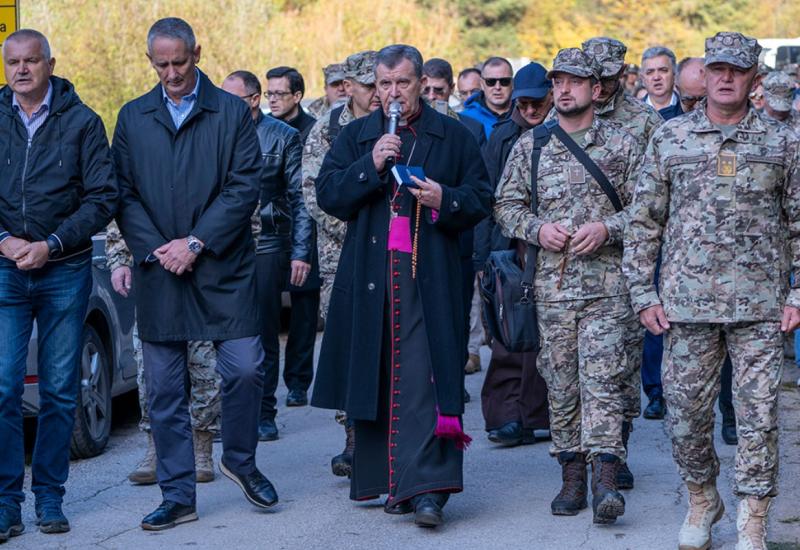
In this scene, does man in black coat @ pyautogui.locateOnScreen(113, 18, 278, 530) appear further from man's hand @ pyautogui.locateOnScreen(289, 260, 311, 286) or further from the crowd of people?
man's hand @ pyautogui.locateOnScreen(289, 260, 311, 286)

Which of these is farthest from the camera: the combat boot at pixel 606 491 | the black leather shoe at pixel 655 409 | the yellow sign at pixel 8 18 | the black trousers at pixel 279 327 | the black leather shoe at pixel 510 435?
the black leather shoe at pixel 655 409

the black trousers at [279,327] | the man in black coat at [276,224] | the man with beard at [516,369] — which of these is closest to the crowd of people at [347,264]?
the man with beard at [516,369]

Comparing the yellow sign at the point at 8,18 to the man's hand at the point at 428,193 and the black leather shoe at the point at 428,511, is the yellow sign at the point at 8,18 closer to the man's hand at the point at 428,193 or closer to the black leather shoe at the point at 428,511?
the man's hand at the point at 428,193

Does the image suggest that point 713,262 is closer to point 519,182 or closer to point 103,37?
point 519,182

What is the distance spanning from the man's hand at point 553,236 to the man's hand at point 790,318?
1.30 metres

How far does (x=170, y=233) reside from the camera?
732 cm

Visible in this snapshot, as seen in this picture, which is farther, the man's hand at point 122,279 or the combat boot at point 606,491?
the man's hand at point 122,279

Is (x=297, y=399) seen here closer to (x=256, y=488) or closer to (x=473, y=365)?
(x=473, y=365)

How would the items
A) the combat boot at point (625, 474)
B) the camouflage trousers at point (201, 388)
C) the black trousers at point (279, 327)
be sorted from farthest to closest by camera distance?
the black trousers at point (279, 327) → the camouflage trousers at point (201, 388) → the combat boot at point (625, 474)

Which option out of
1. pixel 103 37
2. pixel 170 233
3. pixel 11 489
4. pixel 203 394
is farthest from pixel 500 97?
pixel 103 37

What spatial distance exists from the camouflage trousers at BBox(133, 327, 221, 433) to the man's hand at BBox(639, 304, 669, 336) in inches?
111

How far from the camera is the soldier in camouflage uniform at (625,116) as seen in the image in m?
7.77

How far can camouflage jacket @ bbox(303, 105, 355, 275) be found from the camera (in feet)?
29.9

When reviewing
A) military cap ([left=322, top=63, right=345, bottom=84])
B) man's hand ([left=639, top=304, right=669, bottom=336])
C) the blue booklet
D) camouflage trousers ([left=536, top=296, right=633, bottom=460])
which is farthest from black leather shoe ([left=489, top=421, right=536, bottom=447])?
military cap ([left=322, top=63, right=345, bottom=84])
